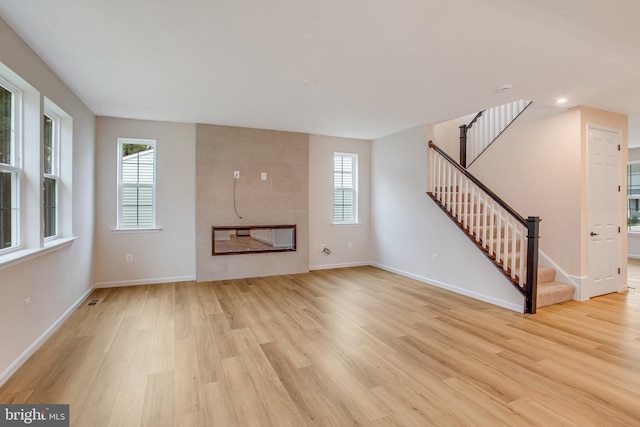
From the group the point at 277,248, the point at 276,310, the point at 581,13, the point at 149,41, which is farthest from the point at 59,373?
the point at 581,13

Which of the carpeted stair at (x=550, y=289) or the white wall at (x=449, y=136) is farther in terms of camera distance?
the white wall at (x=449, y=136)

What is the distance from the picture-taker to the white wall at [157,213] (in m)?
4.72

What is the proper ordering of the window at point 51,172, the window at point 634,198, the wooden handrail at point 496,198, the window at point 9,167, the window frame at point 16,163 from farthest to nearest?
1. the window at point 634,198
2. the wooden handrail at point 496,198
3. the window at point 51,172
4. the window frame at point 16,163
5. the window at point 9,167

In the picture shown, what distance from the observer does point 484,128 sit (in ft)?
17.6

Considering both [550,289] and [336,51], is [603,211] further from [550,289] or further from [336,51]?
[336,51]

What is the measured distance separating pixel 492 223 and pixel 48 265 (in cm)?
492

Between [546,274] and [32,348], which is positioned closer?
[32,348]

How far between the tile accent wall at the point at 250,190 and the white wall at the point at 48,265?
146 cm

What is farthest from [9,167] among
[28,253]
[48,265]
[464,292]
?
[464,292]

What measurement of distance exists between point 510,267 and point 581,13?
114 inches

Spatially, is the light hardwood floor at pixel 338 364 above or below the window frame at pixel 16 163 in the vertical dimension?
below

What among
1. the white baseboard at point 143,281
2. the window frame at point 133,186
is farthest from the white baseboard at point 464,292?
the window frame at point 133,186

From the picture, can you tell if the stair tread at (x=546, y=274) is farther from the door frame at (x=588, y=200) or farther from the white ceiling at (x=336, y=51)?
the white ceiling at (x=336, y=51)

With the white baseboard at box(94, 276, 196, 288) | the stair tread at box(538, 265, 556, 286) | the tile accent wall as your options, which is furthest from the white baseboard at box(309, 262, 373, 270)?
the stair tread at box(538, 265, 556, 286)
